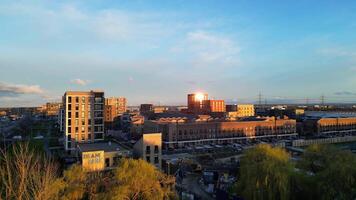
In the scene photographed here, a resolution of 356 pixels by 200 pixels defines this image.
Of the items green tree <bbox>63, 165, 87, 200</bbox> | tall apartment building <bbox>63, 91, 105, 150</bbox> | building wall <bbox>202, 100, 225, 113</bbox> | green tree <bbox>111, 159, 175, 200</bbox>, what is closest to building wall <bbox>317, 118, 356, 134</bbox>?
building wall <bbox>202, 100, 225, 113</bbox>

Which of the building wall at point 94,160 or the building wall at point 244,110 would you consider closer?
the building wall at point 94,160

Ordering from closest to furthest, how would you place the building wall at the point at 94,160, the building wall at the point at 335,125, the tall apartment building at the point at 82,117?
the building wall at the point at 94,160, the tall apartment building at the point at 82,117, the building wall at the point at 335,125

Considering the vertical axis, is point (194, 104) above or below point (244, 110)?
above

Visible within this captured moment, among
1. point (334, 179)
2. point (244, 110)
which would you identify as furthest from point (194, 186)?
point (244, 110)

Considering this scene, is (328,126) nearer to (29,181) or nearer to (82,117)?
(82,117)

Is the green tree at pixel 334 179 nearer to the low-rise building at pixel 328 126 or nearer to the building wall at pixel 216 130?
the building wall at pixel 216 130

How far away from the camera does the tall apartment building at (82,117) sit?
34.1 m

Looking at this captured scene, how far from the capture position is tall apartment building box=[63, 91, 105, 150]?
112ft

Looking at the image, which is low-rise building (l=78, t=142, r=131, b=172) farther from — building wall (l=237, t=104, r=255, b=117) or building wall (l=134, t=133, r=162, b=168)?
building wall (l=237, t=104, r=255, b=117)

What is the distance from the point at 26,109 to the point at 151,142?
452 ft

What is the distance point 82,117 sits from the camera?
3494 cm

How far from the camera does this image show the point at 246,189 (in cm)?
1505

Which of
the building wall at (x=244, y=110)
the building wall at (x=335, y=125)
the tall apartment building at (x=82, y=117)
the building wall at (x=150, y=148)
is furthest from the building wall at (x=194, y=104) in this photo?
the building wall at (x=150, y=148)

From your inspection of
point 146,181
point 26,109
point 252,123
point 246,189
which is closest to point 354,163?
point 246,189
